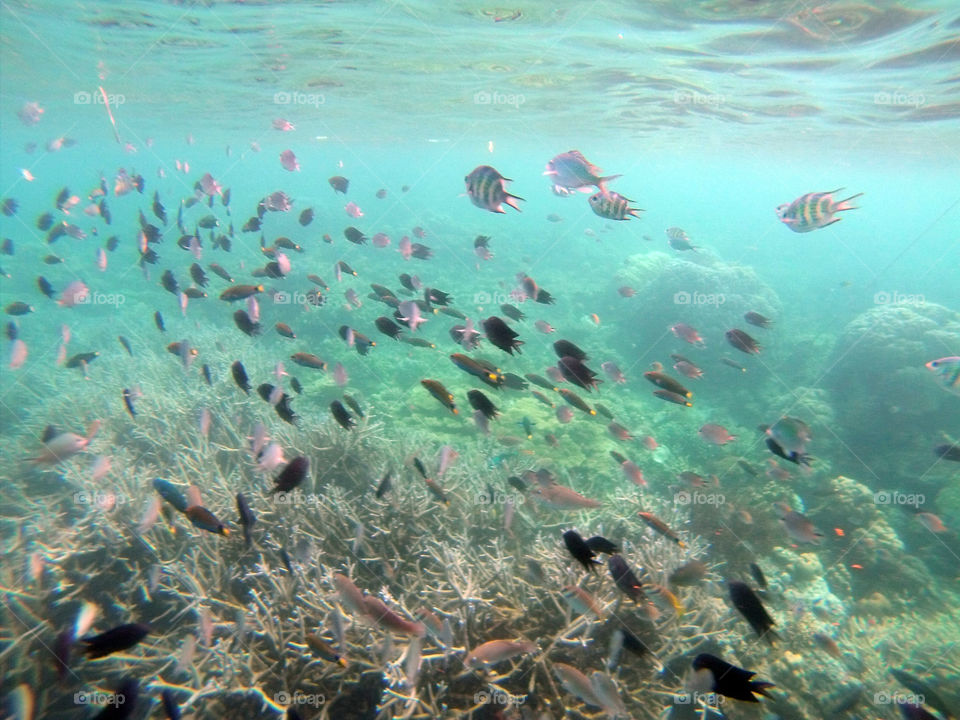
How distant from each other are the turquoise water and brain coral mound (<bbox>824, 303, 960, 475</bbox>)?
Result: 8cm

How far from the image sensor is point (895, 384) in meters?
11.6

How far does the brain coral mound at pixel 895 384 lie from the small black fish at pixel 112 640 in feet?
45.7

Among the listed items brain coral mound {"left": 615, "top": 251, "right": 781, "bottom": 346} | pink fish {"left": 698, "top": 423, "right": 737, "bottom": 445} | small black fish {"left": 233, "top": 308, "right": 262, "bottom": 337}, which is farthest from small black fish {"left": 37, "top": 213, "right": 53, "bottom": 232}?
brain coral mound {"left": 615, "top": 251, "right": 781, "bottom": 346}

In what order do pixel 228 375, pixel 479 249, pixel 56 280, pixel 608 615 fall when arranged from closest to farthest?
pixel 608 615 → pixel 479 249 → pixel 228 375 → pixel 56 280

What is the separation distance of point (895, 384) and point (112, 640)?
16.0m

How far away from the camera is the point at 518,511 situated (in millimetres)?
6074

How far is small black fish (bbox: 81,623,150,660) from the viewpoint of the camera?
8.80ft

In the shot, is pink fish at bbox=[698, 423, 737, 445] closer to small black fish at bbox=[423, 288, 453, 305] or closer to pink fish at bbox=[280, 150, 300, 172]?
small black fish at bbox=[423, 288, 453, 305]

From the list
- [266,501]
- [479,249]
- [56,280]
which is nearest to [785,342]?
[479,249]

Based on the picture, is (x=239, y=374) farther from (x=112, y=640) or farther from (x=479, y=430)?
(x=479, y=430)

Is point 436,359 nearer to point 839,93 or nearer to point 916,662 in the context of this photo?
point 916,662

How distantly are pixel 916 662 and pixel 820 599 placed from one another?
1.15 m

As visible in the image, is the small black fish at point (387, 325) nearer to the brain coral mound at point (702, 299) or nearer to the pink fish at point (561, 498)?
the pink fish at point (561, 498)

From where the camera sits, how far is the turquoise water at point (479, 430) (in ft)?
12.8
